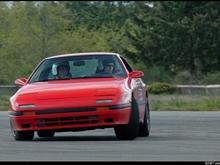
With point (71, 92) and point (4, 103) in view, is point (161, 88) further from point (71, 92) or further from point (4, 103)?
point (71, 92)

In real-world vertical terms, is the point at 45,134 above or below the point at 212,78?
above

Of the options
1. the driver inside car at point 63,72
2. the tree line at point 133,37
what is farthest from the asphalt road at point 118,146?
the tree line at point 133,37

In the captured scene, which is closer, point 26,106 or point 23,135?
point 26,106

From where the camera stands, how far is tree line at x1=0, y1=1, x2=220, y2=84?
44969 millimetres

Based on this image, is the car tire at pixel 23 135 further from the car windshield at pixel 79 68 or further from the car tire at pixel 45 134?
the car windshield at pixel 79 68

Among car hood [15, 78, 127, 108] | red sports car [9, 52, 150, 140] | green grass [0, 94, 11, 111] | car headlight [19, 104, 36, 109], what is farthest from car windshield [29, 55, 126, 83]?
green grass [0, 94, 11, 111]

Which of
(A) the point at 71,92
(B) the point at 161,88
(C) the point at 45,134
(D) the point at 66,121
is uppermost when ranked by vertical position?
(A) the point at 71,92

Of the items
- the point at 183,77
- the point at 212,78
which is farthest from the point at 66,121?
the point at 183,77

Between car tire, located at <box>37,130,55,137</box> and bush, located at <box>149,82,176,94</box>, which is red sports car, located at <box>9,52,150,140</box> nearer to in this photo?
car tire, located at <box>37,130,55,137</box>

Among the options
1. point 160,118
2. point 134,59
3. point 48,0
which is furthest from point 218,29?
point 160,118

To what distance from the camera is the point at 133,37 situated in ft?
175

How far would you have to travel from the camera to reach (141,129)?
15.2m

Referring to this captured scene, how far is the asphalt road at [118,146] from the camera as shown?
11086 mm

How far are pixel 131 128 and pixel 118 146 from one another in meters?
1.07
